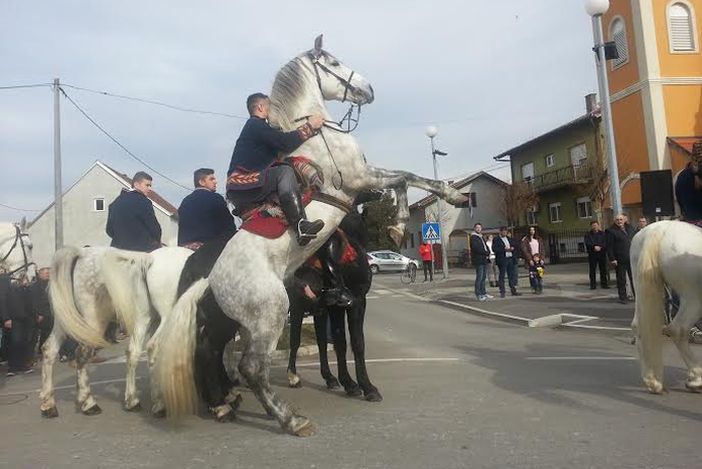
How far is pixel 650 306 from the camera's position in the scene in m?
5.35

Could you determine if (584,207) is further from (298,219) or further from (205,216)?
(298,219)

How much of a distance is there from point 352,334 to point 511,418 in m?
1.72

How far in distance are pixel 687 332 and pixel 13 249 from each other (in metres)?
8.12

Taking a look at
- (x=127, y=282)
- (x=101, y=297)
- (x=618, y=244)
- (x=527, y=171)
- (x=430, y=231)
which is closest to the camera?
(x=127, y=282)

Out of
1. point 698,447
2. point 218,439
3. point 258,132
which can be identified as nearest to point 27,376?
point 218,439

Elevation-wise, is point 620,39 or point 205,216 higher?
point 620,39

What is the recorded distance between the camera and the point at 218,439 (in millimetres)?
4547

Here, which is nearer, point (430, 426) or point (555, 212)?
point (430, 426)

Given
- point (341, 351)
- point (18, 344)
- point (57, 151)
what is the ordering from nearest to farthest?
point (341, 351) < point (18, 344) < point (57, 151)

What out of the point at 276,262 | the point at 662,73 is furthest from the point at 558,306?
the point at 662,73

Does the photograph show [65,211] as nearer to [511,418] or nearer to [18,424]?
[18,424]

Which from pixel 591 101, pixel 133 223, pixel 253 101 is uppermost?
pixel 591 101

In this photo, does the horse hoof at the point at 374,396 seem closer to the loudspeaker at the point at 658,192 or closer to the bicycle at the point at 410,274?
the loudspeaker at the point at 658,192

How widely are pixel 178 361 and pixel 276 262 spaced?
1.12m
